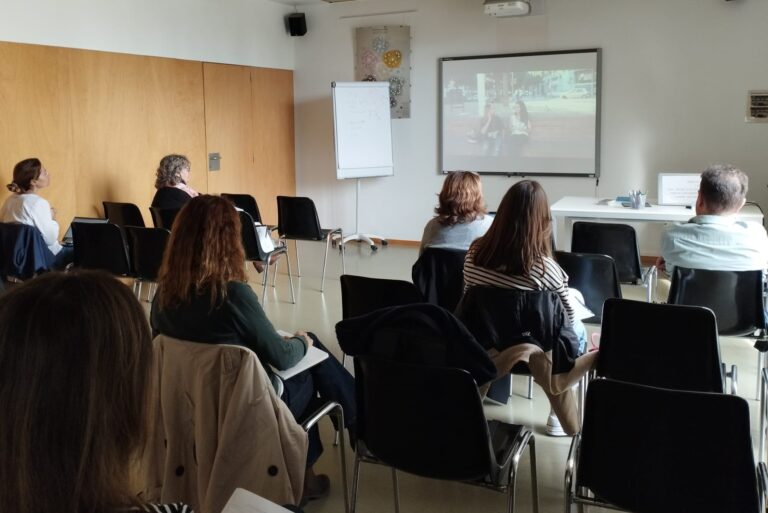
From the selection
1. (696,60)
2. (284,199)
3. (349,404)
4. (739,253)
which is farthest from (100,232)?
(696,60)

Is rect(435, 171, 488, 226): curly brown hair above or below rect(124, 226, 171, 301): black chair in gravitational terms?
above

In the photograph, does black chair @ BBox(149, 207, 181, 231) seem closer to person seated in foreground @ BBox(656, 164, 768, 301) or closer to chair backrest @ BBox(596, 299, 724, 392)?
person seated in foreground @ BBox(656, 164, 768, 301)

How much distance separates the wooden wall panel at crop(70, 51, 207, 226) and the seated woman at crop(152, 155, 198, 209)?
93 cm

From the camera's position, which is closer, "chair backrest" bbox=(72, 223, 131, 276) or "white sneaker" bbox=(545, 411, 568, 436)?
"white sneaker" bbox=(545, 411, 568, 436)

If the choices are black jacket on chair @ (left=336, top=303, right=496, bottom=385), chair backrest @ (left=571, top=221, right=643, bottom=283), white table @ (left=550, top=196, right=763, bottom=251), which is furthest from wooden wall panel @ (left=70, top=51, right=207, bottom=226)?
black jacket on chair @ (left=336, top=303, right=496, bottom=385)

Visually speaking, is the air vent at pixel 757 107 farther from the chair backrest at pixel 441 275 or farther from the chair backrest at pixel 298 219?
the chair backrest at pixel 441 275

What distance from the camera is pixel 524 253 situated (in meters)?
2.84

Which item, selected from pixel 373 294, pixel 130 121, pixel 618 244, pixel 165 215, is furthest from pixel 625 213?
pixel 130 121

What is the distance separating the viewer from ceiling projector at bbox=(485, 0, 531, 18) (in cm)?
755

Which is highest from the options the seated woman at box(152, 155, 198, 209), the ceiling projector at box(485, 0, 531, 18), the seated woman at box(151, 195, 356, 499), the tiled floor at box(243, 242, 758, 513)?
the ceiling projector at box(485, 0, 531, 18)

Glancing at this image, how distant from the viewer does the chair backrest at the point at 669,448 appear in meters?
1.75

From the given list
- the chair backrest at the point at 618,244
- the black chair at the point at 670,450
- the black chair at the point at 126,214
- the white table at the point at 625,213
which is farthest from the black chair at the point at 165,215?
the black chair at the point at 670,450

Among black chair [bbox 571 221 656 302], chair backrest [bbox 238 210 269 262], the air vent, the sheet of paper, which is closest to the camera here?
the sheet of paper

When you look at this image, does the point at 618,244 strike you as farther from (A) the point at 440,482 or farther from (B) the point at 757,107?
(B) the point at 757,107
